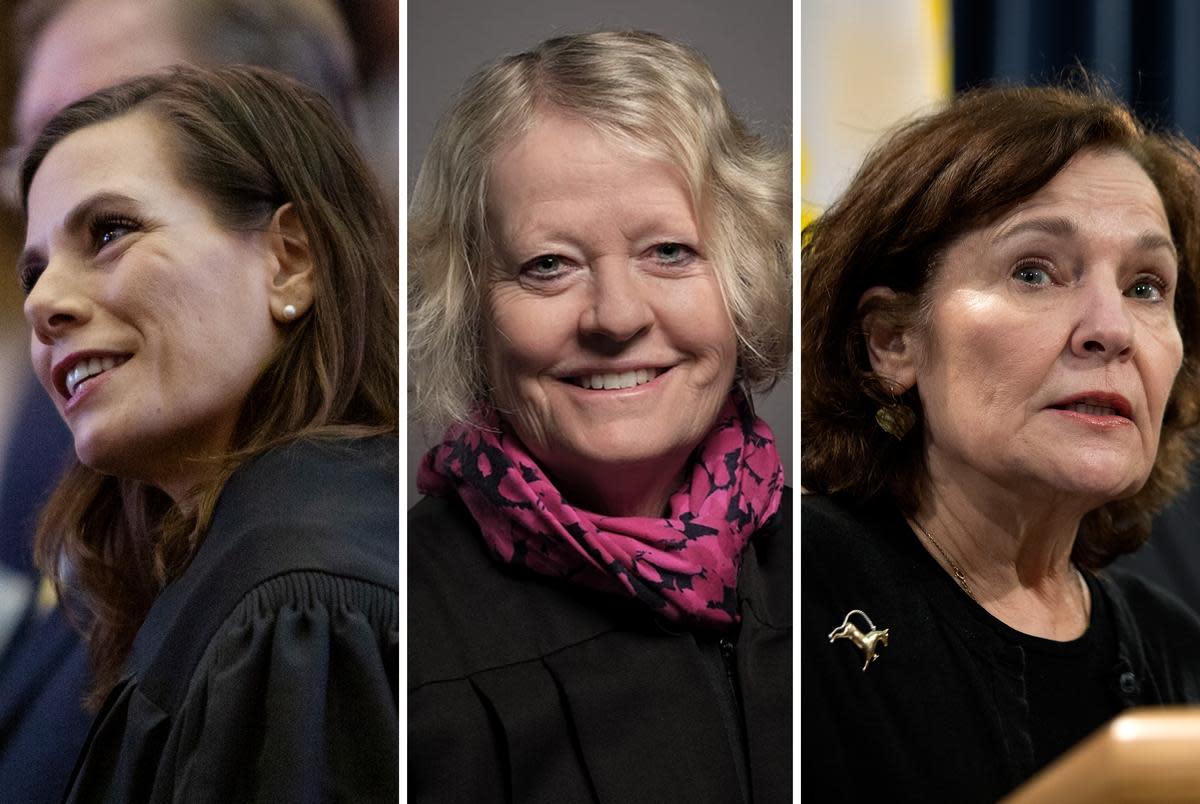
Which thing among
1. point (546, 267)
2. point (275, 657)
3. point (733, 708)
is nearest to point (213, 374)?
point (275, 657)

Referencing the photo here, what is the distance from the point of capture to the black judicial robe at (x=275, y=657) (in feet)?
8.38

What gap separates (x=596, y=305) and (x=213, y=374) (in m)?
0.71

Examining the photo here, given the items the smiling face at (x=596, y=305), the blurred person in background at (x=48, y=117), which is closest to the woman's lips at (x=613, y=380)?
the smiling face at (x=596, y=305)

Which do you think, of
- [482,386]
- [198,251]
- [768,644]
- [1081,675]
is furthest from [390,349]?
[1081,675]

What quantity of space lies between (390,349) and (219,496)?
41 centimetres

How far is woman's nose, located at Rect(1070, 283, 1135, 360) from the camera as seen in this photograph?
2.61 meters

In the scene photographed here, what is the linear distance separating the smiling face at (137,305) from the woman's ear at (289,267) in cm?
3

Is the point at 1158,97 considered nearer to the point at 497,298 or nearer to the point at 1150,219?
the point at 1150,219

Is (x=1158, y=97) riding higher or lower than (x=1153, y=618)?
higher

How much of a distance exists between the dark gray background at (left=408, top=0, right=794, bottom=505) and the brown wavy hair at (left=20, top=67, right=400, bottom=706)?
131 millimetres

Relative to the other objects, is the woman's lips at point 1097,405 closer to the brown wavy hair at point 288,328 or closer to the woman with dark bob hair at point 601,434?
the woman with dark bob hair at point 601,434

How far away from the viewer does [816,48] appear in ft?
9.11

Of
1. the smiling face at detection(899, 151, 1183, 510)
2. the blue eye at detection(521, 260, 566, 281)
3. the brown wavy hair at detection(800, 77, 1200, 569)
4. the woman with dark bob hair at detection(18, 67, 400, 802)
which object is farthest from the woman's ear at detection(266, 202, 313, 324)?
the smiling face at detection(899, 151, 1183, 510)

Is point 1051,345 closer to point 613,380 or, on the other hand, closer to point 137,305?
point 613,380
